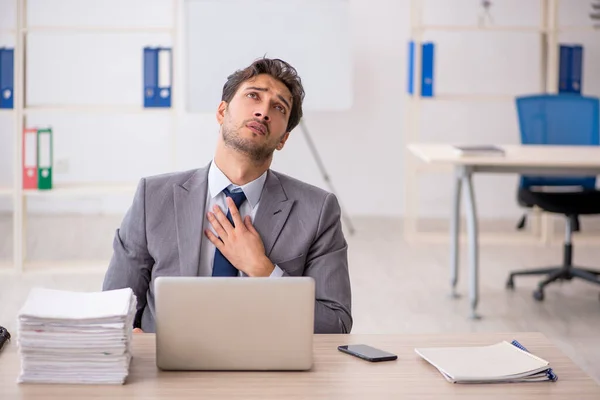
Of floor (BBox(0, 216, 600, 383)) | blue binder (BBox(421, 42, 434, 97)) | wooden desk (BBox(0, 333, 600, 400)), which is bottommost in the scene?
floor (BBox(0, 216, 600, 383))

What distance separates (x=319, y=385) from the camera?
70.8 inches

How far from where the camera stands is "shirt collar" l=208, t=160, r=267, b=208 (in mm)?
2445

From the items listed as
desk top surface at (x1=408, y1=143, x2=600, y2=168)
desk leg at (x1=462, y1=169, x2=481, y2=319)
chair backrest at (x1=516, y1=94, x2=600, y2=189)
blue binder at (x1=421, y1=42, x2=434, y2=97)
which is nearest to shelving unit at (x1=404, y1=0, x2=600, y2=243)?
blue binder at (x1=421, y1=42, x2=434, y2=97)

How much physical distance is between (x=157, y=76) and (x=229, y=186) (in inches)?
126

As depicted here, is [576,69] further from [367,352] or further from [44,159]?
[367,352]

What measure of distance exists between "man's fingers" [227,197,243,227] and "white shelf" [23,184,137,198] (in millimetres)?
3162

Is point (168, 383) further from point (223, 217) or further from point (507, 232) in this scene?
point (507, 232)

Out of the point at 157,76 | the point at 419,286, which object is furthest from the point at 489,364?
the point at 157,76

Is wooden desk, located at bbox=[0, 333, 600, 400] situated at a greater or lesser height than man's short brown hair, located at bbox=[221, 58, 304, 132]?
lesser

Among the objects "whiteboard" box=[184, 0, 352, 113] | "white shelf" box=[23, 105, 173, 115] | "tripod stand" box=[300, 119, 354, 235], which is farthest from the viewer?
"tripod stand" box=[300, 119, 354, 235]

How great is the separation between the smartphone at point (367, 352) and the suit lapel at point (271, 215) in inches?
17.7

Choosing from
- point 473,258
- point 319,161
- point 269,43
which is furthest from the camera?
point 319,161

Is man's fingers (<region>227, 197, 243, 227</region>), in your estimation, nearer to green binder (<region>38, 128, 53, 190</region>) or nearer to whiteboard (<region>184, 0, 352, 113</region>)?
green binder (<region>38, 128, 53, 190</region>)

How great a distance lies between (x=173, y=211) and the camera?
7.91ft
